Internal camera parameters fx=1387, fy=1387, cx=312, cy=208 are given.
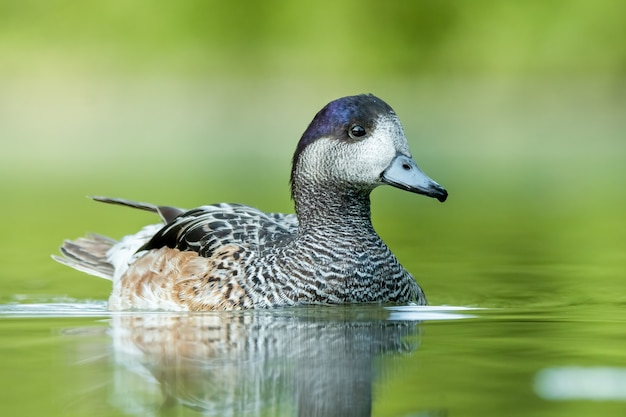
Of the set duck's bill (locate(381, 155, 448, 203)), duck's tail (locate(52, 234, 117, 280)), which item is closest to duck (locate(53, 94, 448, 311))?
duck's bill (locate(381, 155, 448, 203))

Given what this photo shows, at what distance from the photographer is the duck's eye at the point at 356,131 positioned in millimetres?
7086

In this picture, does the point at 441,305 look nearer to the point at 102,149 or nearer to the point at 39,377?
the point at 39,377

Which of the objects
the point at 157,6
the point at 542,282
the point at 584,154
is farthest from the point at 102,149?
the point at 542,282

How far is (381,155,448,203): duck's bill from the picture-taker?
6.82m

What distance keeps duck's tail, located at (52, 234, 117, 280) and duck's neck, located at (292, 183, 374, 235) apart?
1.91 metres

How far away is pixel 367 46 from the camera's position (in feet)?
73.7

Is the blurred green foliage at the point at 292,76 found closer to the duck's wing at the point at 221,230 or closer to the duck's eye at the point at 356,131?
the duck's wing at the point at 221,230

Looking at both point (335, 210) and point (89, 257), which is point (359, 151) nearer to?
point (335, 210)

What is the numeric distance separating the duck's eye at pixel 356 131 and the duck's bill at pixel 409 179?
24cm

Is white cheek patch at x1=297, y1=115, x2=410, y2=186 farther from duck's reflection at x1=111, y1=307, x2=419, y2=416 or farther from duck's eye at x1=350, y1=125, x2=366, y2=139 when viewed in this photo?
duck's reflection at x1=111, y1=307, x2=419, y2=416

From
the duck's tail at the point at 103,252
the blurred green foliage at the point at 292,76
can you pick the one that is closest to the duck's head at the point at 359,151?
the duck's tail at the point at 103,252

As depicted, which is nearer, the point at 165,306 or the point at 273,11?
the point at 165,306

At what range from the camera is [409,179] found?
6855 mm

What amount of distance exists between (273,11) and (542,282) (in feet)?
49.7
